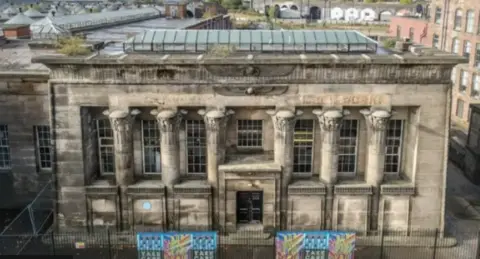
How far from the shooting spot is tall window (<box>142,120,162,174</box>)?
1124 inches

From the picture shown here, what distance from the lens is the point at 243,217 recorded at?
1142 inches

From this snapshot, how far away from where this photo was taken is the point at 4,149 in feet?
107

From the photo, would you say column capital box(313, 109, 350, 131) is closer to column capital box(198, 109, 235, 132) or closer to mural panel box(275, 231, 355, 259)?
column capital box(198, 109, 235, 132)

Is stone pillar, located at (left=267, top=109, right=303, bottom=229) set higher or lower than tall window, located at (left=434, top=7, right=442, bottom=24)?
lower

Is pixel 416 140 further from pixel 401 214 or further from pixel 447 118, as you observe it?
pixel 401 214

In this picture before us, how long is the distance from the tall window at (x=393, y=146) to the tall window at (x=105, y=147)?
15115mm

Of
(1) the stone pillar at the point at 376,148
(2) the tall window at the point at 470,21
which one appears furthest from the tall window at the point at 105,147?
(2) the tall window at the point at 470,21

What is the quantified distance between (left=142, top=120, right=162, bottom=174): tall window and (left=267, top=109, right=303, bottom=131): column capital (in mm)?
6380

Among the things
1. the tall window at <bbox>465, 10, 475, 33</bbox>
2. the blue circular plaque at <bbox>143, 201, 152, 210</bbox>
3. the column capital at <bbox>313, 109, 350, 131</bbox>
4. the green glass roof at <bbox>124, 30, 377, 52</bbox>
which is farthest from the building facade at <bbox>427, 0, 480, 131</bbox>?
the blue circular plaque at <bbox>143, 201, 152, 210</bbox>

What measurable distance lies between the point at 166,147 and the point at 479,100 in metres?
43.2

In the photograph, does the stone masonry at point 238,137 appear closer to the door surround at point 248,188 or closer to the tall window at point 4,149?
the door surround at point 248,188

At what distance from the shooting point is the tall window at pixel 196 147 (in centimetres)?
2845

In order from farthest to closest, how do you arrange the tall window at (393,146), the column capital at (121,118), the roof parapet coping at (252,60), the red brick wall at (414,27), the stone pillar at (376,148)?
the red brick wall at (414,27) → the tall window at (393,146) → the stone pillar at (376,148) → the column capital at (121,118) → the roof parapet coping at (252,60)

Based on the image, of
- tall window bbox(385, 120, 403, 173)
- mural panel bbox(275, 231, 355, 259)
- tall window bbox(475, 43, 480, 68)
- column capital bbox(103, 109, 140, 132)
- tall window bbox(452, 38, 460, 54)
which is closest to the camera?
mural panel bbox(275, 231, 355, 259)
